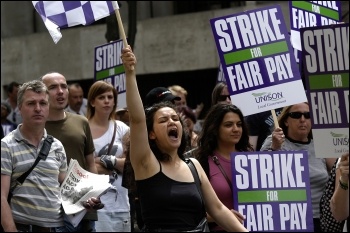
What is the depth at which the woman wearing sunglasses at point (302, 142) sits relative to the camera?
7.87m

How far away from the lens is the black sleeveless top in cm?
608

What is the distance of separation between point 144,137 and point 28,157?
4.02 ft

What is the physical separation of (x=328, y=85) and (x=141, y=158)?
130 cm

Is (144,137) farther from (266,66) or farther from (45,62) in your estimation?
(45,62)

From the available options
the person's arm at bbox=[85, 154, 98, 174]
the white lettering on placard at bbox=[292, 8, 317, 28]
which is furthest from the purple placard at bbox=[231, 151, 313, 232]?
the white lettering on placard at bbox=[292, 8, 317, 28]

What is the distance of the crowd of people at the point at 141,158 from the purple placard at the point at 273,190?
0.47 feet

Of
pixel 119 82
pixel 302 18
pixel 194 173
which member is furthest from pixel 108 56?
pixel 194 173

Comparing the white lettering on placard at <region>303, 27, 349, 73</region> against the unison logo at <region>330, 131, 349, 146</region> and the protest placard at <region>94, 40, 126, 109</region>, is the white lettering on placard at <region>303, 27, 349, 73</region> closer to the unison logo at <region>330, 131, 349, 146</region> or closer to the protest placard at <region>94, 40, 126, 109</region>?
the unison logo at <region>330, 131, 349, 146</region>

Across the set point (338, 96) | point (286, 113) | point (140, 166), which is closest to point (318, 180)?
point (286, 113)

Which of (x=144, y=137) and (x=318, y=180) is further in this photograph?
(x=318, y=180)

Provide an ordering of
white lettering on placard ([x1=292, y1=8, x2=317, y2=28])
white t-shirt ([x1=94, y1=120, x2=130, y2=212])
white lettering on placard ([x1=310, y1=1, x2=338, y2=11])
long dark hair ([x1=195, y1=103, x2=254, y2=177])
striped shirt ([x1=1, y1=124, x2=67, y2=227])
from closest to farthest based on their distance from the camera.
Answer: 1. striped shirt ([x1=1, y1=124, x2=67, y2=227])
2. long dark hair ([x1=195, y1=103, x2=254, y2=177])
3. white t-shirt ([x1=94, y1=120, x2=130, y2=212])
4. white lettering on placard ([x1=292, y1=8, x2=317, y2=28])
5. white lettering on placard ([x1=310, y1=1, x2=338, y2=11])

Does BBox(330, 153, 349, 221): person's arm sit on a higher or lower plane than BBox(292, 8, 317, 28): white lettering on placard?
lower

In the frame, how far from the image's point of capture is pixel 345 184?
6.05 metres

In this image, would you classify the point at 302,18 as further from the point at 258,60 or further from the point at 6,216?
the point at 6,216
